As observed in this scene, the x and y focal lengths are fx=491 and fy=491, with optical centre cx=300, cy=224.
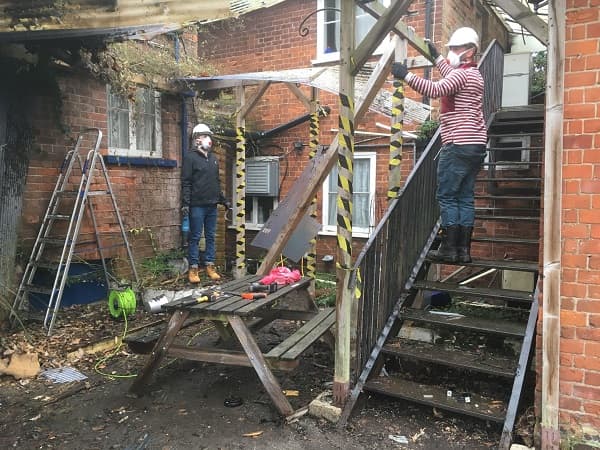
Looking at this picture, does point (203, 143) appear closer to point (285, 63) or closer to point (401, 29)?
point (285, 63)

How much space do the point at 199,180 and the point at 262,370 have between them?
13.3ft

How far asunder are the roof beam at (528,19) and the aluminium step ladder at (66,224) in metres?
4.89

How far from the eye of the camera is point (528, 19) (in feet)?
10.1

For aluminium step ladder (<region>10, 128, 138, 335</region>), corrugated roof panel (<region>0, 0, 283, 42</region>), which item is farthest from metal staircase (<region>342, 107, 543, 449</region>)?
aluminium step ladder (<region>10, 128, 138, 335</region>)

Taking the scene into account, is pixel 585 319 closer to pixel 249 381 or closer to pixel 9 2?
pixel 249 381

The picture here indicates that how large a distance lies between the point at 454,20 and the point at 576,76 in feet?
19.8

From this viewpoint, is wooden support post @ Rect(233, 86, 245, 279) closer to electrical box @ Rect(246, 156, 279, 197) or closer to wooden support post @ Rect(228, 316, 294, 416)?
electrical box @ Rect(246, 156, 279, 197)

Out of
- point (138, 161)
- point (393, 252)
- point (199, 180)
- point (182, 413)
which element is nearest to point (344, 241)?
point (393, 252)

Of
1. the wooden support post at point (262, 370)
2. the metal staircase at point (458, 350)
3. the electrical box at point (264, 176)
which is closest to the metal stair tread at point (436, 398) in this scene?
the metal staircase at point (458, 350)

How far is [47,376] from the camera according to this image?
4.67 meters

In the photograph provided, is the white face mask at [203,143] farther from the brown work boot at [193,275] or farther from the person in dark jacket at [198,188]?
the brown work boot at [193,275]

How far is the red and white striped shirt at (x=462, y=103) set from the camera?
418cm

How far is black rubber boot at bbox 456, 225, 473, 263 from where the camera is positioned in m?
4.41

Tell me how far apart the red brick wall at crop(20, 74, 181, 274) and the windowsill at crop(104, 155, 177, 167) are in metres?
0.08
